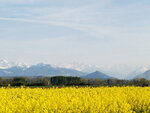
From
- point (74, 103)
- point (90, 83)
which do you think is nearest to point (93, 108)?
point (74, 103)

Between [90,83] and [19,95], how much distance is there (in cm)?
1732

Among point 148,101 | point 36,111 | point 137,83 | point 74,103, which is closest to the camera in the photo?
point 36,111

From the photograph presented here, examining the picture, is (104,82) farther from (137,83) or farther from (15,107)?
(15,107)

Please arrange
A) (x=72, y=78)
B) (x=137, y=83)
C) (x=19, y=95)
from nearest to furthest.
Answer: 1. (x=19, y=95)
2. (x=137, y=83)
3. (x=72, y=78)

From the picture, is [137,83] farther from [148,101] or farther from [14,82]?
[148,101]

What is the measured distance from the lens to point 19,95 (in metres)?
16.2

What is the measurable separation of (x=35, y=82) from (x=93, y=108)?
2333cm

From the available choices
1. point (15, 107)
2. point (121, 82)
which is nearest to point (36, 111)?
point (15, 107)

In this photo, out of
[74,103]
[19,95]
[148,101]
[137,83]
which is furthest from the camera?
[137,83]

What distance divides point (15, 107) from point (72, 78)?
24.2 metres

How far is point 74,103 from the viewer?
11.0 meters

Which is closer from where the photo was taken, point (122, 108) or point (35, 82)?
point (122, 108)

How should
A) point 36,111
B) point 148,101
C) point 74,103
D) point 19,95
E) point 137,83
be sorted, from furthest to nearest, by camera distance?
1. point 137,83
2. point 19,95
3. point 148,101
4. point 74,103
5. point 36,111

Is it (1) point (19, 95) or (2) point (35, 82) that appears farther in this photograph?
(2) point (35, 82)
